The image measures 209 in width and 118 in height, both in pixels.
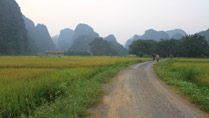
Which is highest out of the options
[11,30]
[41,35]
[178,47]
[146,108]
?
[41,35]

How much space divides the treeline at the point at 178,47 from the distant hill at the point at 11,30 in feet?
194

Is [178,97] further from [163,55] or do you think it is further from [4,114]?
[163,55]

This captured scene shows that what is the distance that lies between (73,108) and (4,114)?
1639mm

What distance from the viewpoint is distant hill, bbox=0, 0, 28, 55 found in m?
60.2

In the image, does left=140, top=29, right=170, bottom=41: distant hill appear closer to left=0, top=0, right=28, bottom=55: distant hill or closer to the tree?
the tree

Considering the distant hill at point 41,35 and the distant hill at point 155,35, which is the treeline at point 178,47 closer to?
the distant hill at point 41,35

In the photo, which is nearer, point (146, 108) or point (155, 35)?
point (146, 108)

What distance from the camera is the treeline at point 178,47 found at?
139 ft

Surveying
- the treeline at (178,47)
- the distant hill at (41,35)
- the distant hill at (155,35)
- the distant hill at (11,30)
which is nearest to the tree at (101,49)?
the treeline at (178,47)

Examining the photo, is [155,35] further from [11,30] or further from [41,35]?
[11,30]

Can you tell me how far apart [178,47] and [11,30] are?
8216cm

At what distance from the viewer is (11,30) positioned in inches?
2608

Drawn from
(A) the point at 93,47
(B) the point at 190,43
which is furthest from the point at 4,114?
(A) the point at 93,47

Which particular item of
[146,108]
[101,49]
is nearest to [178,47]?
[101,49]
